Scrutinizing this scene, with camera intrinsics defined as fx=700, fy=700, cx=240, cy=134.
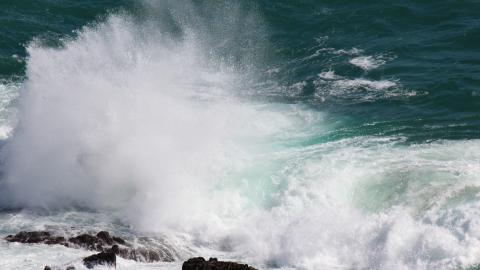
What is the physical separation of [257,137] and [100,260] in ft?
52.0

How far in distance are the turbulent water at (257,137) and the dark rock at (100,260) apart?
5.58 feet

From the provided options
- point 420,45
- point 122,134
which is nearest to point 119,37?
point 122,134

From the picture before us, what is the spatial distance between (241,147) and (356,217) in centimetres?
952

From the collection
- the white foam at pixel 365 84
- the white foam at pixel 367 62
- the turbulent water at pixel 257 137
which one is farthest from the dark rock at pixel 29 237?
the white foam at pixel 367 62

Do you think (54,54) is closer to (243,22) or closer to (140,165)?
(140,165)

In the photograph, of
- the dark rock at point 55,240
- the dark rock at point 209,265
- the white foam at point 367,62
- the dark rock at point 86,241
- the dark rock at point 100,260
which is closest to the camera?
the dark rock at point 209,265

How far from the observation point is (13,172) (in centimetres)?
3309

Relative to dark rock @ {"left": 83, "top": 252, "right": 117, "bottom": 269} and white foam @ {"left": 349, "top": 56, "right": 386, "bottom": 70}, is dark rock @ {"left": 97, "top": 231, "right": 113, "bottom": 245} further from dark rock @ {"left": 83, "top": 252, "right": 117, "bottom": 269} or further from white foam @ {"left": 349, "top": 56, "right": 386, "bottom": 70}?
white foam @ {"left": 349, "top": 56, "right": 386, "bottom": 70}

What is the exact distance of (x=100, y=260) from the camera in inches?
928

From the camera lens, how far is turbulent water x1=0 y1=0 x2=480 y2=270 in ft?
90.5

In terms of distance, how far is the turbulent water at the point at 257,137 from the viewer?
27578mm

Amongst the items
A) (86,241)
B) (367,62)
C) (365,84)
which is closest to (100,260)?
(86,241)

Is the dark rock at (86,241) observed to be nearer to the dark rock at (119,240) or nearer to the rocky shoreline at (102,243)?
the rocky shoreline at (102,243)

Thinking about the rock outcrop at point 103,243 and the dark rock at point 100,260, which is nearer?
the dark rock at point 100,260
